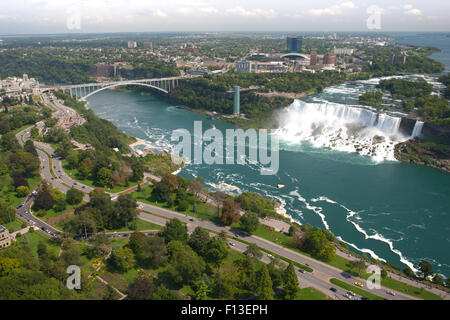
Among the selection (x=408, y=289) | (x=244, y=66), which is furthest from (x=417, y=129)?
(x=244, y=66)

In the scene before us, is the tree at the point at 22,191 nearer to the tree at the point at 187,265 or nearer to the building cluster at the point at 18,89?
the tree at the point at 187,265

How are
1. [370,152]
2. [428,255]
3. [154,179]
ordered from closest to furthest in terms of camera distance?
[428,255] → [154,179] → [370,152]

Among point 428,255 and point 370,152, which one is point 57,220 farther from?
point 370,152

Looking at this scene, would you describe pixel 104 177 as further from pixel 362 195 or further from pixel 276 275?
pixel 362 195

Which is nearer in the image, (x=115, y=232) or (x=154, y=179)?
(x=115, y=232)

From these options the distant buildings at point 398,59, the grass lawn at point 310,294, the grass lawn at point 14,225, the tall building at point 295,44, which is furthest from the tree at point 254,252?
the tall building at point 295,44

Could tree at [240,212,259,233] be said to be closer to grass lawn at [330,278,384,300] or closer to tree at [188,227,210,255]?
tree at [188,227,210,255]

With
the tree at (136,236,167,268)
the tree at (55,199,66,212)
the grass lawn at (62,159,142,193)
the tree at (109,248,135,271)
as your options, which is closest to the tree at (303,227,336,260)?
the tree at (136,236,167,268)
